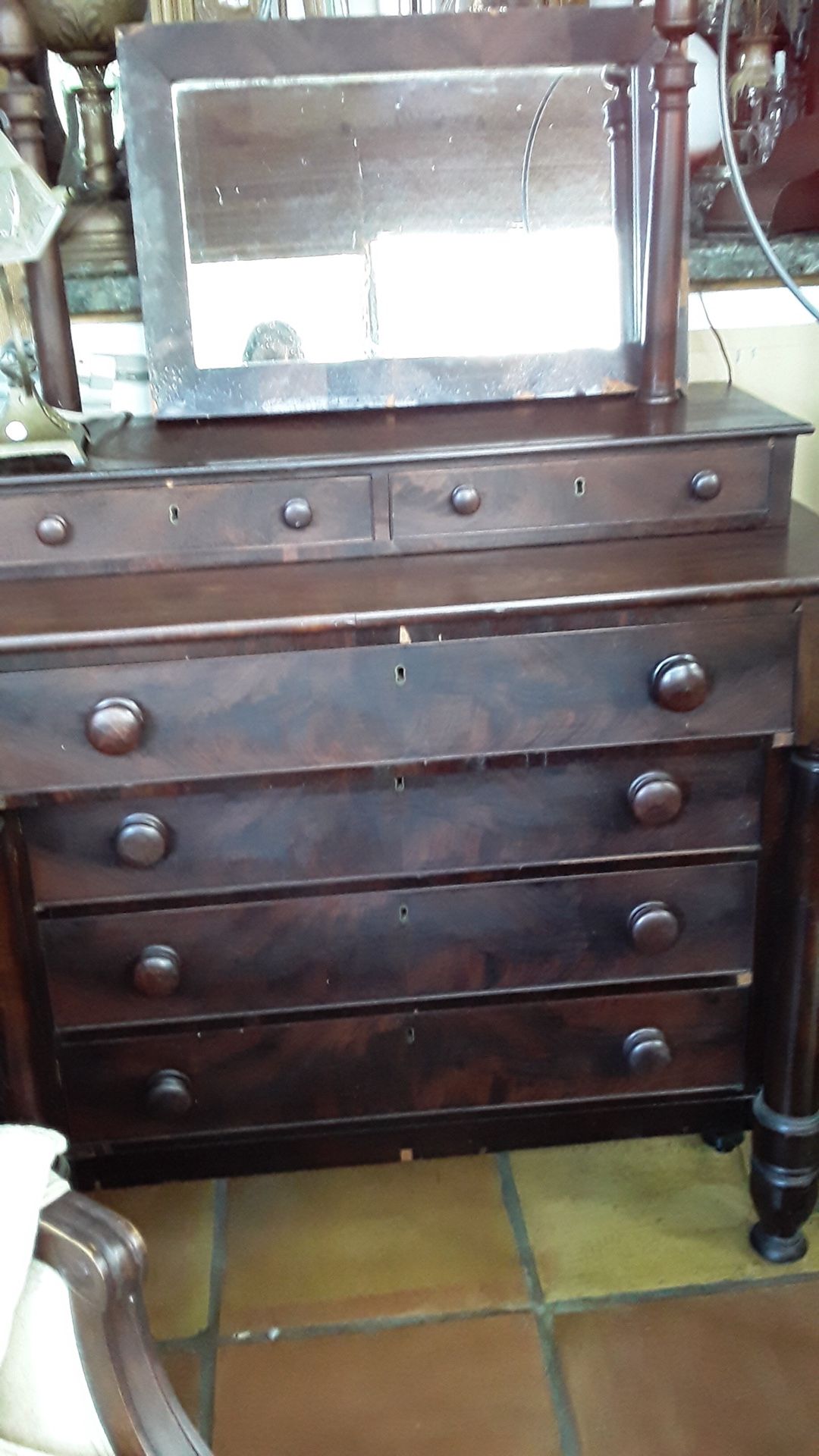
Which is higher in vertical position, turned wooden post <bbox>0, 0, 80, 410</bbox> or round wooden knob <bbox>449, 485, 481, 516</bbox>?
turned wooden post <bbox>0, 0, 80, 410</bbox>

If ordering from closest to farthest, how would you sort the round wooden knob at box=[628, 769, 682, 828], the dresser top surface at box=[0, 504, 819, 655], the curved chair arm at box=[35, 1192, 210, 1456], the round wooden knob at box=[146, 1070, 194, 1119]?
the curved chair arm at box=[35, 1192, 210, 1456] → the dresser top surface at box=[0, 504, 819, 655] → the round wooden knob at box=[628, 769, 682, 828] → the round wooden knob at box=[146, 1070, 194, 1119]

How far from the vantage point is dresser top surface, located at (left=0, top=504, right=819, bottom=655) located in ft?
3.74

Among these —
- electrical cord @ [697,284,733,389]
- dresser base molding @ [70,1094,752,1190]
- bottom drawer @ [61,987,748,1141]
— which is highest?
electrical cord @ [697,284,733,389]

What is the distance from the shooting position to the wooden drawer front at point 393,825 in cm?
125

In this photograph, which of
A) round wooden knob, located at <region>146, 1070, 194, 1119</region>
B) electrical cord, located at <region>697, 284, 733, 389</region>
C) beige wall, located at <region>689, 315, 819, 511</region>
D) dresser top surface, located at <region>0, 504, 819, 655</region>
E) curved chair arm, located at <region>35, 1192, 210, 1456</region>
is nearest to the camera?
curved chair arm, located at <region>35, 1192, 210, 1456</region>

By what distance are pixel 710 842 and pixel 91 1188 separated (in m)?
0.91

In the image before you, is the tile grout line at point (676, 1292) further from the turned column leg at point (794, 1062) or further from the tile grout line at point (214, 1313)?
the tile grout line at point (214, 1313)

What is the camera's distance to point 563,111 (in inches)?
57.1

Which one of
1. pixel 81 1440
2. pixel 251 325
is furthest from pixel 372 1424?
pixel 251 325

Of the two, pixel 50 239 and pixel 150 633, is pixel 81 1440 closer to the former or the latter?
pixel 150 633

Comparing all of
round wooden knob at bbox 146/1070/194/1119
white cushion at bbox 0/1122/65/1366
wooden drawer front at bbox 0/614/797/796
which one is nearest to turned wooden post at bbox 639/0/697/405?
wooden drawer front at bbox 0/614/797/796

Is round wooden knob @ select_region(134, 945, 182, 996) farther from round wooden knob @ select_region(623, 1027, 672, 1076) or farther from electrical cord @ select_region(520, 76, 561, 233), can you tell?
electrical cord @ select_region(520, 76, 561, 233)

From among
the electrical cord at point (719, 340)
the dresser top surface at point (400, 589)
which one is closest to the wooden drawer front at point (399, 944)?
the dresser top surface at point (400, 589)

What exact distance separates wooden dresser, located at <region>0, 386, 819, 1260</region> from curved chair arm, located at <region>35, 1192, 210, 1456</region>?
497 millimetres
